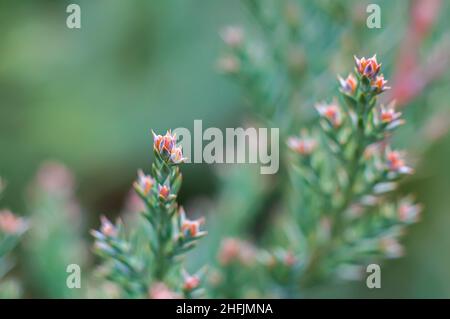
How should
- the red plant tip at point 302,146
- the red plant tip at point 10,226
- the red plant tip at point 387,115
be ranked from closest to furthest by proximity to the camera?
the red plant tip at point 387,115 → the red plant tip at point 10,226 → the red plant tip at point 302,146

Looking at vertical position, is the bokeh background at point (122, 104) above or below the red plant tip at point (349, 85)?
above

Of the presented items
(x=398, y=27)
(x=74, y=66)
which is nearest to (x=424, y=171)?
(x=398, y=27)

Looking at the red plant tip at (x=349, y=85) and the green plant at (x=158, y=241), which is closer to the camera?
the green plant at (x=158, y=241)

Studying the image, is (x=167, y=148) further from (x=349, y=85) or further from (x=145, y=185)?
(x=349, y=85)

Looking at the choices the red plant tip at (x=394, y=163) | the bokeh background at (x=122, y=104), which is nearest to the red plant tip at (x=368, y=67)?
the red plant tip at (x=394, y=163)

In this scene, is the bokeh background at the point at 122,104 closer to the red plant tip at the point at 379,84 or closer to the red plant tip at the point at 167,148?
the red plant tip at the point at 379,84

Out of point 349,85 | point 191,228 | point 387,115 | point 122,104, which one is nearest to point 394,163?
point 387,115
